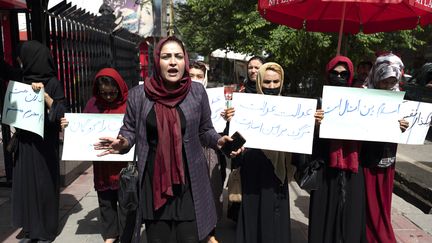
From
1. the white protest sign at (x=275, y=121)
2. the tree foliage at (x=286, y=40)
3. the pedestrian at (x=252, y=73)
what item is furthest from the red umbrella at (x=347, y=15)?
the tree foliage at (x=286, y=40)

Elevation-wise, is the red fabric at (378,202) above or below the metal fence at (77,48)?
below

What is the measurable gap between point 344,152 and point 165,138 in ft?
4.78

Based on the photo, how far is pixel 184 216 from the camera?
2.46 metres

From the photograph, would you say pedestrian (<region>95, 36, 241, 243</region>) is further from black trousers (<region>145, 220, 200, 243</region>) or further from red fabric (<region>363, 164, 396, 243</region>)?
red fabric (<region>363, 164, 396, 243</region>)

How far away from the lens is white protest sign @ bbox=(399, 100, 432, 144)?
3.00 meters

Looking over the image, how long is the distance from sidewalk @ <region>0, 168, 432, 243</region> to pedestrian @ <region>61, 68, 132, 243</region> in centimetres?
34

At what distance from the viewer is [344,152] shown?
2.97 meters

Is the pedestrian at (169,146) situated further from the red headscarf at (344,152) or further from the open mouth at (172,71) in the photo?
the red headscarf at (344,152)

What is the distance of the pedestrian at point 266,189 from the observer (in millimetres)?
2908

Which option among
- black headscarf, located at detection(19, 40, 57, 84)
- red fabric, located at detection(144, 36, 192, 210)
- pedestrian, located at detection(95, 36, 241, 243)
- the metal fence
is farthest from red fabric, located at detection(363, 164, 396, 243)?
the metal fence

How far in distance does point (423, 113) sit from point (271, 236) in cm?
157

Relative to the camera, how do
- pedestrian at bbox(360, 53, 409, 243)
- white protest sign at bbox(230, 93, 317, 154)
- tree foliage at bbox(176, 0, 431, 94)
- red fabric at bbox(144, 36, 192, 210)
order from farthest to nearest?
tree foliage at bbox(176, 0, 431, 94)
pedestrian at bbox(360, 53, 409, 243)
white protest sign at bbox(230, 93, 317, 154)
red fabric at bbox(144, 36, 192, 210)

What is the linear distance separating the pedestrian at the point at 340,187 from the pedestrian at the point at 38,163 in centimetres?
235

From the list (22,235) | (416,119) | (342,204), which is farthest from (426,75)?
(22,235)
